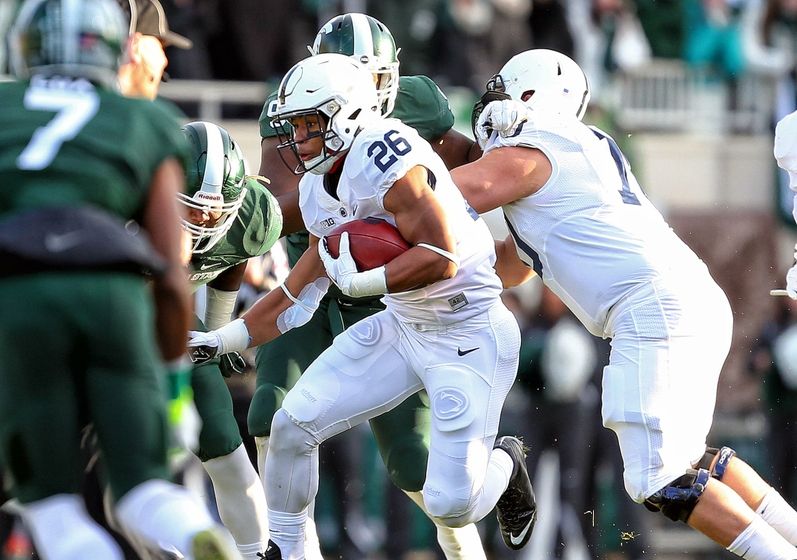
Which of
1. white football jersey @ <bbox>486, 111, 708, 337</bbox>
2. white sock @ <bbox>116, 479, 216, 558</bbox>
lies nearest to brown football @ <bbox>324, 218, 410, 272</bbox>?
white football jersey @ <bbox>486, 111, 708, 337</bbox>

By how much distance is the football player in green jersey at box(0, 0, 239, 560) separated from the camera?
3.86m

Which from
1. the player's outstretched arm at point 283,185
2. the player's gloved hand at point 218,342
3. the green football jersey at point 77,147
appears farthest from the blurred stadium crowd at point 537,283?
the green football jersey at point 77,147

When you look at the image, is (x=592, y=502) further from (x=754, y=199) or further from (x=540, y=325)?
(x=754, y=199)

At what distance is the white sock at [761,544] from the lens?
17.8 ft

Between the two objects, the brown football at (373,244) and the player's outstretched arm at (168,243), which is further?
the brown football at (373,244)

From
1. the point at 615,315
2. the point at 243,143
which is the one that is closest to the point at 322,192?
the point at 615,315

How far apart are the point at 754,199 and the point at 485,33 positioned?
2.74m

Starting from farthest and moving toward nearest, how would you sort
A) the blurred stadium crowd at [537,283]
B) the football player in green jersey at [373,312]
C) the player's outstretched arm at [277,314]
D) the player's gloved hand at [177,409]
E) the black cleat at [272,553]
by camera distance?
the blurred stadium crowd at [537,283]
the football player in green jersey at [373,312]
the player's outstretched arm at [277,314]
the black cleat at [272,553]
the player's gloved hand at [177,409]

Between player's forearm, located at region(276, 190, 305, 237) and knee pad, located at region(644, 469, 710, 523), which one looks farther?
player's forearm, located at region(276, 190, 305, 237)

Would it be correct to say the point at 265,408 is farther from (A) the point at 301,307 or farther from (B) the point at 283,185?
(B) the point at 283,185

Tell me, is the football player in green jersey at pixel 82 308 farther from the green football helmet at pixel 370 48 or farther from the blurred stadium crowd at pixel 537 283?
the blurred stadium crowd at pixel 537 283

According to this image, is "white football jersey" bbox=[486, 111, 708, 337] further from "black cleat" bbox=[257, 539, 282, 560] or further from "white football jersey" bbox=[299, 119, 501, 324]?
"black cleat" bbox=[257, 539, 282, 560]

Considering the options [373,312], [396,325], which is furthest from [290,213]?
[396,325]

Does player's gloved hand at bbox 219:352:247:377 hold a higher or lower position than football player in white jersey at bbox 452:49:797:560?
lower
